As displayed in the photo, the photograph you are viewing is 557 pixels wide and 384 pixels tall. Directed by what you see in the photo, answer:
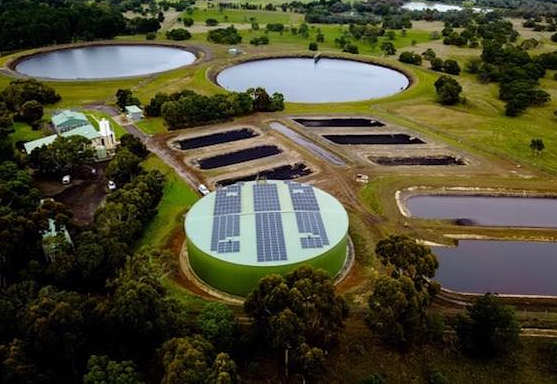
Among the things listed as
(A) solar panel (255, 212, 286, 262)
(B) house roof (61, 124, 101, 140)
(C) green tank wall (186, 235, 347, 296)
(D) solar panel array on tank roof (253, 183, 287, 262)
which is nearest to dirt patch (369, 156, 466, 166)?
(D) solar panel array on tank roof (253, 183, 287, 262)

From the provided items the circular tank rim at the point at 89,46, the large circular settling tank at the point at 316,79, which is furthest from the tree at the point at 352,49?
the circular tank rim at the point at 89,46

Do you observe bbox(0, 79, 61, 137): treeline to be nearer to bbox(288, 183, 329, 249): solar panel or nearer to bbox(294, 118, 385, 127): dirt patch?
bbox(294, 118, 385, 127): dirt patch

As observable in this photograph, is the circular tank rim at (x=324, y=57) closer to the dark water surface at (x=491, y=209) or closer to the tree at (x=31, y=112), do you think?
the tree at (x=31, y=112)

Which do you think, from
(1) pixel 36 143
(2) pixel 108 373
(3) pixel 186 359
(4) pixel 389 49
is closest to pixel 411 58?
(4) pixel 389 49

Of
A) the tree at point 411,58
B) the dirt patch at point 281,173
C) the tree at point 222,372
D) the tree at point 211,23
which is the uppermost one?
the tree at point 211,23

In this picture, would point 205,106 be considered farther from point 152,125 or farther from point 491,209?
point 491,209

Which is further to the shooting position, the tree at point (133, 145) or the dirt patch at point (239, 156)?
the dirt patch at point (239, 156)

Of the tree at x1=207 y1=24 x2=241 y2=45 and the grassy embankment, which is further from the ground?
the tree at x1=207 y1=24 x2=241 y2=45

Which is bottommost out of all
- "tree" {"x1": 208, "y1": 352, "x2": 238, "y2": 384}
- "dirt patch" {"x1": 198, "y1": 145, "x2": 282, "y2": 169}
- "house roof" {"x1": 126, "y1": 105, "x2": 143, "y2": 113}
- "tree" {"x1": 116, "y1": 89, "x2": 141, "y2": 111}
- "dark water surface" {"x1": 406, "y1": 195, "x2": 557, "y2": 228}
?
"dark water surface" {"x1": 406, "y1": 195, "x2": 557, "y2": 228}
